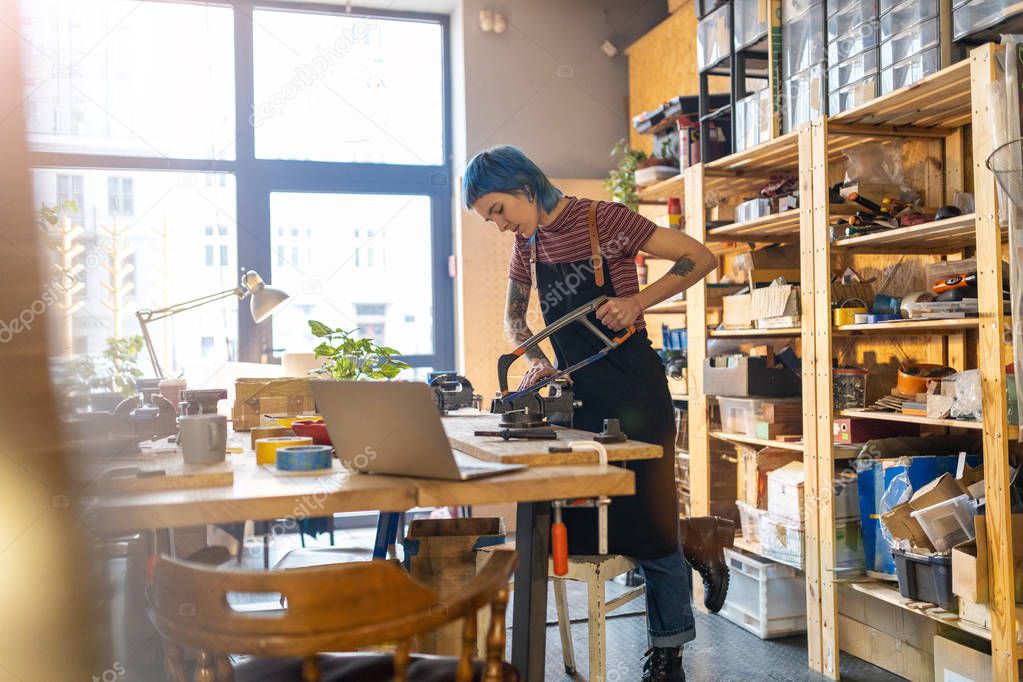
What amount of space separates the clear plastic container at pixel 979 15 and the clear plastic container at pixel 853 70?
0.31m

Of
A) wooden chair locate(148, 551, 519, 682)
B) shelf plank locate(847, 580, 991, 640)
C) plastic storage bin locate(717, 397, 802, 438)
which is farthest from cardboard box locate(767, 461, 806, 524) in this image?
wooden chair locate(148, 551, 519, 682)

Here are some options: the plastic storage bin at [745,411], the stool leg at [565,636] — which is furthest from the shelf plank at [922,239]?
the stool leg at [565,636]

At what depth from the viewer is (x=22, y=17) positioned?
0.75 m

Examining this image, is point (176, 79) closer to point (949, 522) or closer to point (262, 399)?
point (262, 399)

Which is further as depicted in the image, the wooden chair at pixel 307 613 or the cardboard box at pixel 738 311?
the cardboard box at pixel 738 311

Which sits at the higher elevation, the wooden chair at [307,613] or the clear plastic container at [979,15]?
the clear plastic container at [979,15]

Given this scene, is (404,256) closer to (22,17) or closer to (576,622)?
(576,622)

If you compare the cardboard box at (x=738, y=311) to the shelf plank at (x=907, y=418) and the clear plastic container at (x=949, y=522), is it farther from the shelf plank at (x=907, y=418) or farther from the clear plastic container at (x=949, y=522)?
the clear plastic container at (x=949, y=522)

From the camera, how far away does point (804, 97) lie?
124 inches

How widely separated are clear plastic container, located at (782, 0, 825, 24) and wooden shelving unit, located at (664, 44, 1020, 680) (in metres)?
0.44

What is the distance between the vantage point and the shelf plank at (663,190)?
3.96 m

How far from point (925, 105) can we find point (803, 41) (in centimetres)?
58

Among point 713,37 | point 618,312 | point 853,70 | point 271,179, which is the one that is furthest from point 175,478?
point 271,179

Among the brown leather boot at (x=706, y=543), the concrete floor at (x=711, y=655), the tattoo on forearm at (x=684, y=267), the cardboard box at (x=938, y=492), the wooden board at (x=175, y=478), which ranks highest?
the tattoo on forearm at (x=684, y=267)
